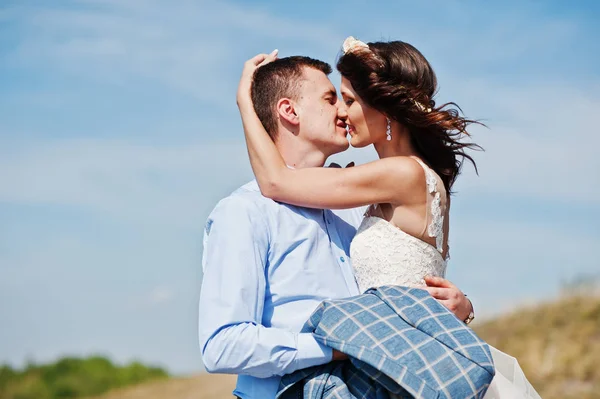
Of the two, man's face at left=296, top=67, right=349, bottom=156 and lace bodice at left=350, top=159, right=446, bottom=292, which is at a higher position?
man's face at left=296, top=67, right=349, bottom=156

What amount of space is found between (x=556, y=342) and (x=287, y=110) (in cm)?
892

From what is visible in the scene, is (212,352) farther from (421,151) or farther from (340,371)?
(421,151)

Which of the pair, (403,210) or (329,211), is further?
(329,211)

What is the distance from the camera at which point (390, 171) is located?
3.45m

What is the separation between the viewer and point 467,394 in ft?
9.51

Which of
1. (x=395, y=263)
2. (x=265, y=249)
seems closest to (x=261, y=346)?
(x=265, y=249)

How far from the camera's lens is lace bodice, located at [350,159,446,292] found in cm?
346

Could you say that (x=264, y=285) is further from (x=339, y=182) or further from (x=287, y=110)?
(x=287, y=110)

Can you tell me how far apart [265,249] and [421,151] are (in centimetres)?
98

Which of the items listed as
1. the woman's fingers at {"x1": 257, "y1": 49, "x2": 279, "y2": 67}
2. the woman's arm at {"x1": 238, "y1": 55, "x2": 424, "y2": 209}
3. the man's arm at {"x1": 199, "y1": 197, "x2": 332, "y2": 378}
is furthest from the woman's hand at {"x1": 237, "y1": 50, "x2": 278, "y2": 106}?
the man's arm at {"x1": 199, "y1": 197, "x2": 332, "y2": 378}

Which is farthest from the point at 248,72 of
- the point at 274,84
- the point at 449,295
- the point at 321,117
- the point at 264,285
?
the point at 449,295

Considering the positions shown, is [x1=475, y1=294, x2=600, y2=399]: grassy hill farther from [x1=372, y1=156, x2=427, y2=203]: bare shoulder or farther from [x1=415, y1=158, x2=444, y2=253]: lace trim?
[x1=372, y1=156, x2=427, y2=203]: bare shoulder

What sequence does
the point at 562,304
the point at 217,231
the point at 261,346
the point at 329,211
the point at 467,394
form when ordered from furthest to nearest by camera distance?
the point at 562,304, the point at 329,211, the point at 217,231, the point at 261,346, the point at 467,394

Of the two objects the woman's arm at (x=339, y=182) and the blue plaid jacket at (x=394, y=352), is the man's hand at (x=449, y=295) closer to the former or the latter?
the blue plaid jacket at (x=394, y=352)
